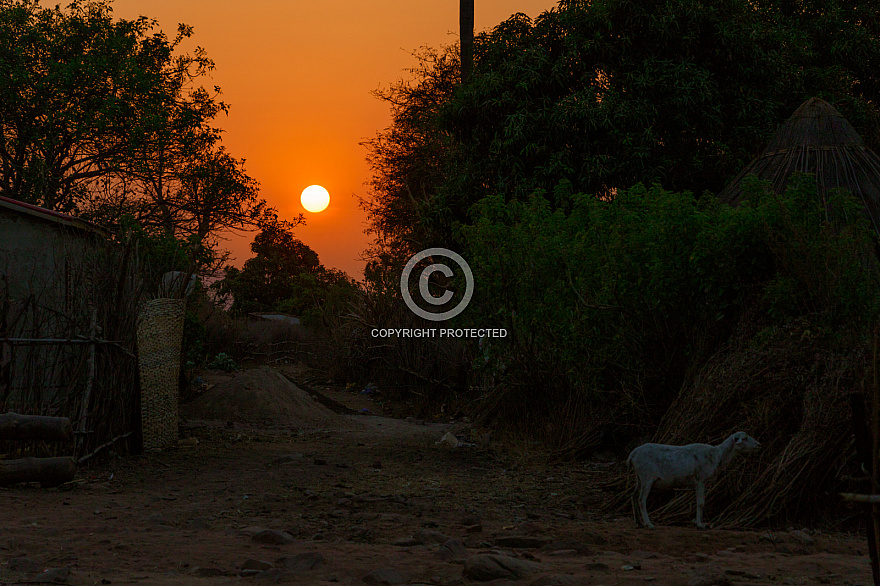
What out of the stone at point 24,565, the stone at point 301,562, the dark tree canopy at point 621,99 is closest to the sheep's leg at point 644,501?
the stone at point 301,562

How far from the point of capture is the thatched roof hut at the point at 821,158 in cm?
1072

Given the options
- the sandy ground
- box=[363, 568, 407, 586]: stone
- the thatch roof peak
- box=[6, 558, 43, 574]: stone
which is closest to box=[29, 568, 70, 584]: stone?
the sandy ground

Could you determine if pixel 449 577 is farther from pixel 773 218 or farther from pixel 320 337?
pixel 320 337

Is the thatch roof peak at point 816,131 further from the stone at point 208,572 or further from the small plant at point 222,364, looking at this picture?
the small plant at point 222,364

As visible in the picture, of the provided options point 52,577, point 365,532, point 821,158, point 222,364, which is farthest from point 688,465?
point 222,364

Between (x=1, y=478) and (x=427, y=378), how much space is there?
9711mm

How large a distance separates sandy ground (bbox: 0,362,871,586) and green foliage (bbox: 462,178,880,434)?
1.14m

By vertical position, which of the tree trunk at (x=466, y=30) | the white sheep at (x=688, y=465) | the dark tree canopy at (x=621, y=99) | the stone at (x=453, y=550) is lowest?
the stone at (x=453, y=550)

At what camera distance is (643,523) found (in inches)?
201

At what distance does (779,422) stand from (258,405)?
29.9 feet

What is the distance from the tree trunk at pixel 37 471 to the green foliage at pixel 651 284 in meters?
4.94

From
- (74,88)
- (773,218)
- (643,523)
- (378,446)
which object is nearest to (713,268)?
(773,218)

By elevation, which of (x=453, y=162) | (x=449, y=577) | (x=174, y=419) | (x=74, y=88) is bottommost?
(x=449, y=577)

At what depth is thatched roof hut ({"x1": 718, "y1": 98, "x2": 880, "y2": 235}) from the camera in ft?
35.2
